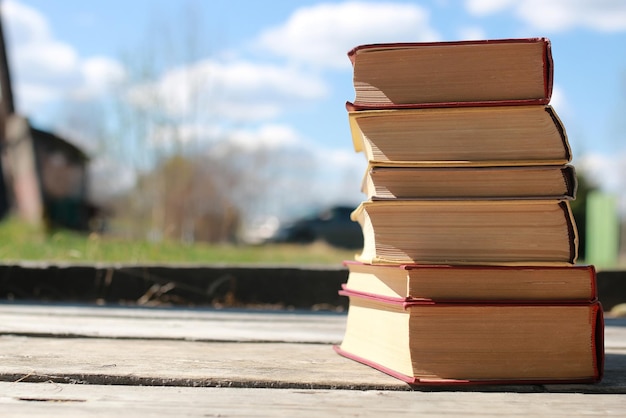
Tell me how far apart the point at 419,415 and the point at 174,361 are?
0.49 metres

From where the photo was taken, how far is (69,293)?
2.60m

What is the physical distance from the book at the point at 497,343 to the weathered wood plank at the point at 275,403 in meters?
0.08

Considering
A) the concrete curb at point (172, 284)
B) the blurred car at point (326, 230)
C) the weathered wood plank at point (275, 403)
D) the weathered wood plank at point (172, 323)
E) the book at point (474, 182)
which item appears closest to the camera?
the weathered wood plank at point (275, 403)

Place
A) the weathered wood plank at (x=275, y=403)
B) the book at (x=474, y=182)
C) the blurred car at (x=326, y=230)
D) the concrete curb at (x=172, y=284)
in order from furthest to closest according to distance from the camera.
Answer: the blurred car at (x=326, y=230), the concrete curb at (x=172, y=284), the book at (x=474, y=182), the weathered wood plank at (x=275, y=403)

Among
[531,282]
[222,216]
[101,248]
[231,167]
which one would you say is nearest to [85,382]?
[531,282]

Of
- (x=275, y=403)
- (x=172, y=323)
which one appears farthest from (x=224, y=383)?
Result: (x=172, y=323)

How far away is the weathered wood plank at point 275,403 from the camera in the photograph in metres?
0.98

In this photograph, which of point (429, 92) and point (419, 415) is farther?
point (429, 92)

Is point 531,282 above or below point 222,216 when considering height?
above

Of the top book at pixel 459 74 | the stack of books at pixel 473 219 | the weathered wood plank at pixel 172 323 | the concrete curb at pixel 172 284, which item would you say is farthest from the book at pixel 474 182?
the concrete curb at pixel 172 284

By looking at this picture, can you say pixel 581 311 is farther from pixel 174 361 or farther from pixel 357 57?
pixel 174 361

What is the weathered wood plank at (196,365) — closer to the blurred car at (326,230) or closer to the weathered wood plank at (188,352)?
the weathered wood plank at (188,352)

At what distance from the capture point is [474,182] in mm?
1258

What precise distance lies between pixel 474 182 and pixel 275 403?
0.51 metres
